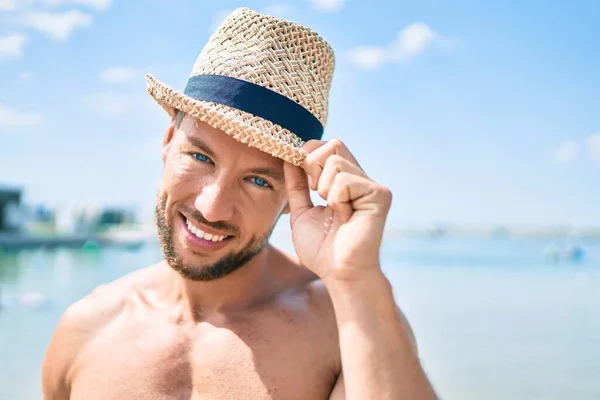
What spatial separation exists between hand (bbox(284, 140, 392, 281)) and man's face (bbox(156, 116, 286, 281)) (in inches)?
7.4

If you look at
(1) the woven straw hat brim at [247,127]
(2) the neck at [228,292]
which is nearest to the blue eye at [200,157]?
(1) the woven straw hat brim at [247,127]

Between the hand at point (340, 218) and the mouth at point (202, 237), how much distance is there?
0.87ft

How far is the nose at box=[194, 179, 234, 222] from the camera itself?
5.88 ft

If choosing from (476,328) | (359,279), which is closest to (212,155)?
(359,279)

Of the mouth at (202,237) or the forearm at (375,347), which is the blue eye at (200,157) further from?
the forearm at (375,347)

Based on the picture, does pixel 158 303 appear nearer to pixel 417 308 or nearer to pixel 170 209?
pixel 170 209

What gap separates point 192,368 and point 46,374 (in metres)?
0.60

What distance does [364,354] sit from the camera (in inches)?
58.5

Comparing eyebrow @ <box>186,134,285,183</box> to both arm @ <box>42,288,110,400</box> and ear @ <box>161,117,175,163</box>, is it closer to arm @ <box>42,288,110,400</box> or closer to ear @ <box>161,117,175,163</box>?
ear @ <box>161,117,175,163</box>

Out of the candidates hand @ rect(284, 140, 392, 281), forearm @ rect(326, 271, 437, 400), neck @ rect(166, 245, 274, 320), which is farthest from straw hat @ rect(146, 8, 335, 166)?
neck @ rect(166, 245, 274, 320)

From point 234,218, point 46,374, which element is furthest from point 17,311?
point 234,218

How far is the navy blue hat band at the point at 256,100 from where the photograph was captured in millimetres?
1812

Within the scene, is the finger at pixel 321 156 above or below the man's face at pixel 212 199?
above

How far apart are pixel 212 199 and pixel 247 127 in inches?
9.8
